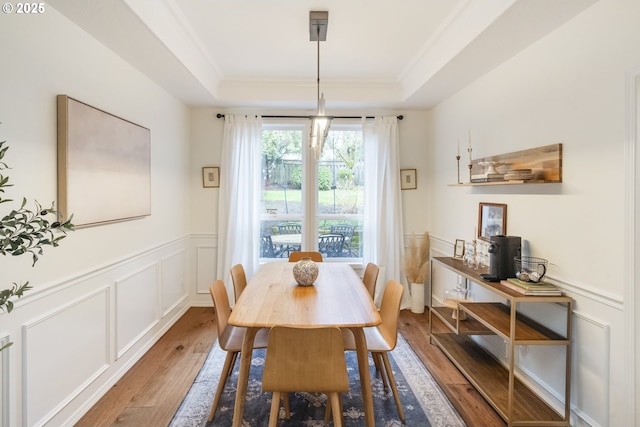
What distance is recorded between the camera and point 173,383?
98.8 inches

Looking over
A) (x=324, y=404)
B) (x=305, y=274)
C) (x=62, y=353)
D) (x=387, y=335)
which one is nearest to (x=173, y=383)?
(x=62, y=353)

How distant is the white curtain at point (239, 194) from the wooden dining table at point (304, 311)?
1.55 m

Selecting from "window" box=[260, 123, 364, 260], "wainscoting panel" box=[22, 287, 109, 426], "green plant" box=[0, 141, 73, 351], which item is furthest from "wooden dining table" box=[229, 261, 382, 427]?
"window" box=[260, 123, 364, 260]

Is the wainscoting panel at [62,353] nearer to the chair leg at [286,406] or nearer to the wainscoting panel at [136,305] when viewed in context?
the wainscoting panel at [136,305]

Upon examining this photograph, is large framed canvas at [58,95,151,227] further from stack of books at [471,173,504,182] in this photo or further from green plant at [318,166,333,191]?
stack of books at [471,173,504,182]

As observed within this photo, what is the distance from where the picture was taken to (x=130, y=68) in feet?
8.83

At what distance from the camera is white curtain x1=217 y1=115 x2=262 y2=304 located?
407 centimetres

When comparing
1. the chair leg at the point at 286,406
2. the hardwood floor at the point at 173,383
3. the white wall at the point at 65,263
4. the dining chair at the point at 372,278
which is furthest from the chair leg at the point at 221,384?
the dining chair at the point at 372,278

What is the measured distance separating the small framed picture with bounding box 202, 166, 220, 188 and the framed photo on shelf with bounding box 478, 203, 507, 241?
293 centimetres

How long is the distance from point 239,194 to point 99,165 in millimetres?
1885

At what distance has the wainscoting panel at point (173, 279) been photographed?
3439mm

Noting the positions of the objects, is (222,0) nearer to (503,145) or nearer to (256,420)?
(503,145)

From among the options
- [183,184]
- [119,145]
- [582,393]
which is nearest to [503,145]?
[582,393]

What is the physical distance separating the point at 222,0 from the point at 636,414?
10.7 ft
